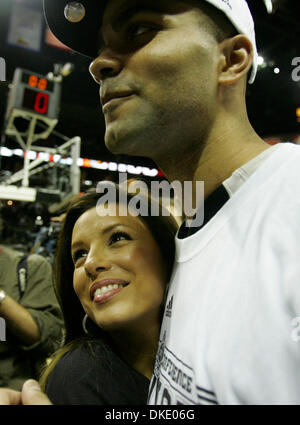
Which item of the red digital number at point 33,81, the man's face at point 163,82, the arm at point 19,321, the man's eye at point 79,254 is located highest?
the red digital number at point 33,81

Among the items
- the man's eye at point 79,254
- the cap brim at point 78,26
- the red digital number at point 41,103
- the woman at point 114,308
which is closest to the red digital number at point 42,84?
the red digital number at point 41,103

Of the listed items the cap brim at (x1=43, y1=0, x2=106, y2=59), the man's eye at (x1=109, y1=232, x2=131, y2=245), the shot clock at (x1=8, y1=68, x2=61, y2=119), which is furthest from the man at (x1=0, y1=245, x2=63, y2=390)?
the shot clock at (x1=8, y1=68, x2=61, y2=119)

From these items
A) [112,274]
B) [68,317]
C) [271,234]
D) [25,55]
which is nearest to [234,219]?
[271,234]

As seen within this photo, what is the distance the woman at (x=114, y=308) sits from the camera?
0.96m

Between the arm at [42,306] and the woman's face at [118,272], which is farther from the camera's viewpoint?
the arm at [42,306]

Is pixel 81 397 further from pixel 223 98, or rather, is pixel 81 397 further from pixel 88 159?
pixel 88 159

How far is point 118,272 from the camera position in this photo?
1023mm

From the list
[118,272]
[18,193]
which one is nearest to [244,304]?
[118,272]

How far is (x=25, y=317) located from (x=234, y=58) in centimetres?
151

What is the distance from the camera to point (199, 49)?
2.85 ft

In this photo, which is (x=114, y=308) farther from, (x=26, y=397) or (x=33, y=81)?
(x=33, y=81)

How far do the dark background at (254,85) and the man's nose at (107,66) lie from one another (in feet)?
1.59

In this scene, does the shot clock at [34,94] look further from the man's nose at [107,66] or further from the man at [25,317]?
the man's nose at [107,66]
